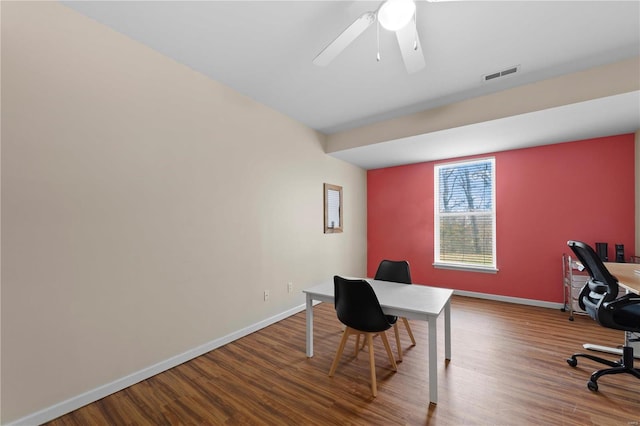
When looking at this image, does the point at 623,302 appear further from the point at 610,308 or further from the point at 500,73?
the point at 500,73

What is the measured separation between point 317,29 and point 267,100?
1.27 metres

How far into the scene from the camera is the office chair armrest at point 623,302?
1.79m

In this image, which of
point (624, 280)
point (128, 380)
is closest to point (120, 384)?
point (128, 380)

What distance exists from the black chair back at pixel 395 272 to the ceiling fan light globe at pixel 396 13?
2.09 meters

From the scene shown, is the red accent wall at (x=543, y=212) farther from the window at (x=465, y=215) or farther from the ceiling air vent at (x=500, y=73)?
the ceiling air vent at (x=500, y=73)

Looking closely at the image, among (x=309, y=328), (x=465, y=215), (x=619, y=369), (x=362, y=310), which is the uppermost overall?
(x=465, y=215)

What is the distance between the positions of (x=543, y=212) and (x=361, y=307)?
3.61 metres

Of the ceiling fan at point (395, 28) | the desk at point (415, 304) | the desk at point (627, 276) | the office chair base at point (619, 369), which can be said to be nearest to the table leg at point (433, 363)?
the desk at point (415, 304)

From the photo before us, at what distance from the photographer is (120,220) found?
1.94m

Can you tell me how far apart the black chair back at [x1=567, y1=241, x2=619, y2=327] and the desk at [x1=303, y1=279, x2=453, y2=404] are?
104 centimetres

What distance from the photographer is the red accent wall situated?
329 centimetres

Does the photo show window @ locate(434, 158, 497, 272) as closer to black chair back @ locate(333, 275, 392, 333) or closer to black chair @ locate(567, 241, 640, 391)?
black chair @ locate(567, 241, 640, 391)

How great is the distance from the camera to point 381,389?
190 centimetres

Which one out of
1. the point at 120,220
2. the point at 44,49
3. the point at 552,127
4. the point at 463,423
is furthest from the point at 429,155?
the point at 44,49
